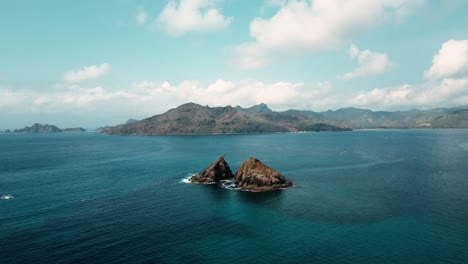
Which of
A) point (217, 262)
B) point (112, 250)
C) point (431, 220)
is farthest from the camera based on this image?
point (431, 220)

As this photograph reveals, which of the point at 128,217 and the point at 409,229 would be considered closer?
the point at 409,229

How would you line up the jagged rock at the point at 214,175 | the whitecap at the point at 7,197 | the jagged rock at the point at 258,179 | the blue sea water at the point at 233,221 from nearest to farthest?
1. the blue sea water at the point at 233,221
2. the whitecap at the point at 7,197
3. the jagged rock at the point at 258,179
4. the jagged rock at the point at 214,175

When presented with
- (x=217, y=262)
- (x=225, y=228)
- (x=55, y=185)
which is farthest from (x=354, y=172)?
(x=55, y=185)

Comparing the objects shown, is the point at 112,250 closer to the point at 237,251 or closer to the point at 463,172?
the point at 237,251

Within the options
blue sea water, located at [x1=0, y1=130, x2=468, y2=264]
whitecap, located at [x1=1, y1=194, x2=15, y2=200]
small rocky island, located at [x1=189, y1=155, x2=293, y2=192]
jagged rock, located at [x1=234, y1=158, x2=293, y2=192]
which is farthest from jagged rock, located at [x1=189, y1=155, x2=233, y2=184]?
whitecap, located at [x1=1, y1=194, x2=15, y2=200]

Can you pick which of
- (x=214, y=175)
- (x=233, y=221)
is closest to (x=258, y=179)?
(x=214, y=175)

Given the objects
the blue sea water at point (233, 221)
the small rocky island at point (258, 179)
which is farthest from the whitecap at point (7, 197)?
the small rocky island at point (258, 179)

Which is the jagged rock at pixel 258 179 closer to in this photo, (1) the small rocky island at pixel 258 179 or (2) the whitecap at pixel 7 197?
A: (1) the small rocky island at pixel 258 179

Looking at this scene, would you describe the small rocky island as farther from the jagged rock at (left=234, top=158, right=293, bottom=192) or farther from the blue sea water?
the blue sea water
